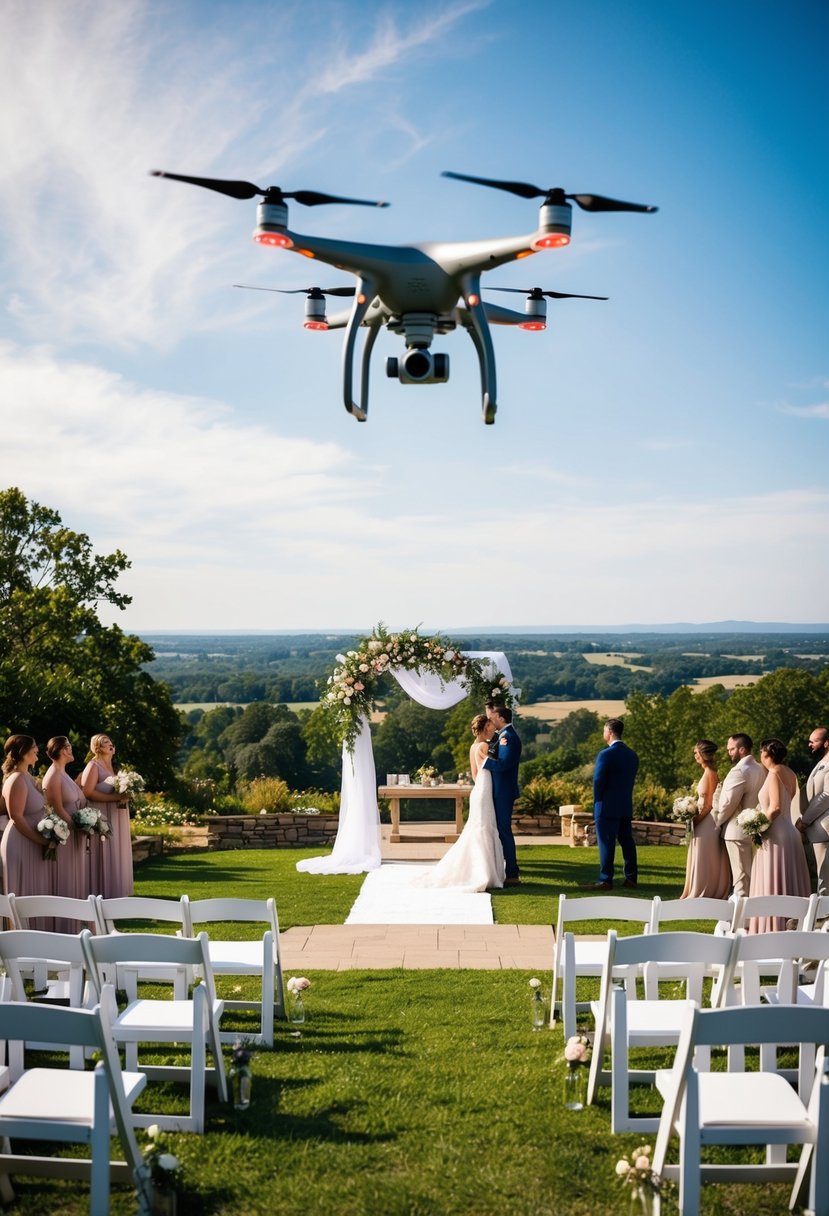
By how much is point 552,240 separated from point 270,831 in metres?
13.8

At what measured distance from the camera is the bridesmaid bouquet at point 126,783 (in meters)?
9.12

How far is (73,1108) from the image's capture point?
3854mm

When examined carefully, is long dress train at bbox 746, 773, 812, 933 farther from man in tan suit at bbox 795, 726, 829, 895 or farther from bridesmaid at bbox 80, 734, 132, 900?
bridesmaid at bbox 80, 734, 132, 900

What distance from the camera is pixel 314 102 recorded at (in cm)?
827

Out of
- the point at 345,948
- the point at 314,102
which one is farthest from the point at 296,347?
the point at 345,948

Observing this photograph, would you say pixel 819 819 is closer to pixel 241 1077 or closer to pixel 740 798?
pixel 740 798

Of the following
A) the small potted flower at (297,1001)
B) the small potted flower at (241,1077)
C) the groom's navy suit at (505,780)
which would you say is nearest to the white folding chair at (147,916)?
the small potted flower at (241,1077)

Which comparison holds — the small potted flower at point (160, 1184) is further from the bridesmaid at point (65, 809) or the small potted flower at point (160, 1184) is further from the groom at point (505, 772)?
the groom at point (505, 772)

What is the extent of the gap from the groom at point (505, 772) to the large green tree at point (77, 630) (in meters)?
10.7

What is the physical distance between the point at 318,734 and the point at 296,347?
9.28 meters

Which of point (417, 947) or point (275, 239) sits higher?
point (275, 239)

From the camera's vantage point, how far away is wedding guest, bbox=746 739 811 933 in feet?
26.3

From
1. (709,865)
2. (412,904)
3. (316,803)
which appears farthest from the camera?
(316,803)

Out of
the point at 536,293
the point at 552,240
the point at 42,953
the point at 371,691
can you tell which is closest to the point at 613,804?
the point at 371,691
